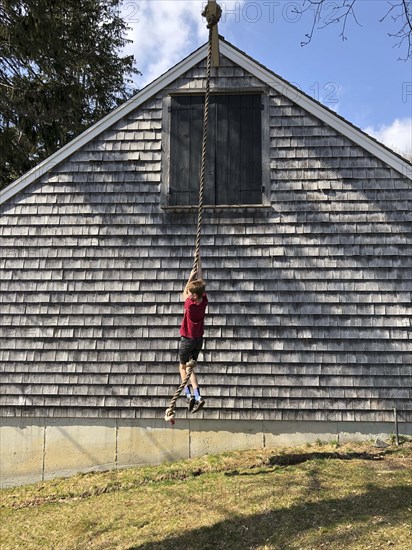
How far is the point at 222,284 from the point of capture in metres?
7.27

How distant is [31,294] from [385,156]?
572cm

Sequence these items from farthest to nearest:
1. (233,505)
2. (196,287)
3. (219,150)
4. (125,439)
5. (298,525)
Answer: (219,150) < (125,439) < (196,287) < (233,505) < (298,525)

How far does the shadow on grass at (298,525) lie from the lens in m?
4.52

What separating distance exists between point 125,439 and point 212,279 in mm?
2676

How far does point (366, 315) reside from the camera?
23.1ft

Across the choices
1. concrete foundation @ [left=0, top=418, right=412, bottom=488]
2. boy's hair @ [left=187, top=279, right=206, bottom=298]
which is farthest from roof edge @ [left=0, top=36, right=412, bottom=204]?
concrete foundation @ [left=0, top=418, right=412, bottom=488]

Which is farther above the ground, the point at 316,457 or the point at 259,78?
the point at 259,78

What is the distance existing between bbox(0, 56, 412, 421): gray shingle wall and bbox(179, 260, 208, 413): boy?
1261mm

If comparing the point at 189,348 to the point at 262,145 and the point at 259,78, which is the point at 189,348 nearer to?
the point at 262,145

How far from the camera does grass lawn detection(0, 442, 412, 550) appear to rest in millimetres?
4617

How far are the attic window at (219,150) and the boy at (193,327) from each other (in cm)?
204

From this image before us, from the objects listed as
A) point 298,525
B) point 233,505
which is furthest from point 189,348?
point 298,525

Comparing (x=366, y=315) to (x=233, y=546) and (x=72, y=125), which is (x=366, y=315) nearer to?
(x=233, y=546)

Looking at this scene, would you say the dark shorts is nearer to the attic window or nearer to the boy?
the boy
